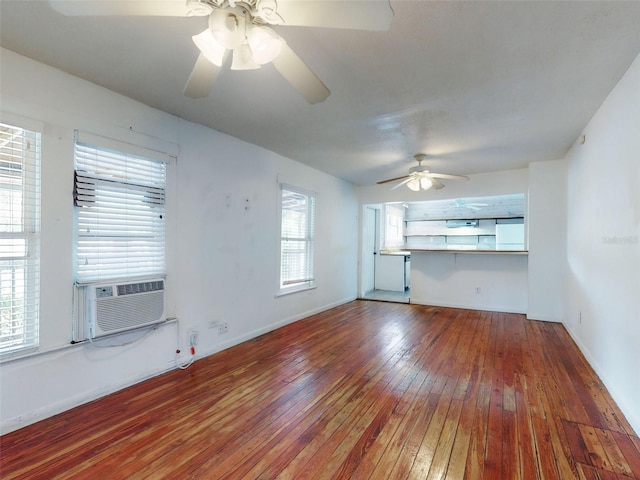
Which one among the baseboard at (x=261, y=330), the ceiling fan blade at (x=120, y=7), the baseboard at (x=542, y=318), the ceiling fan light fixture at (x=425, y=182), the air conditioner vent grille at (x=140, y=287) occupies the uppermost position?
the ceiling fan blade at (x=120, y=7)

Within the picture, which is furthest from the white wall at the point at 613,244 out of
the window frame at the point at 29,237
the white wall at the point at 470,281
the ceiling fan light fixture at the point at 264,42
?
the window frame at the point at 29,237

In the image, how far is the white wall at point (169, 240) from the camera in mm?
2078

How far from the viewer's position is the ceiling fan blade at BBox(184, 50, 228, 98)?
1567 millimetres

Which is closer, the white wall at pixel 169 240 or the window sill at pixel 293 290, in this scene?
the white wall at pixel 169 240

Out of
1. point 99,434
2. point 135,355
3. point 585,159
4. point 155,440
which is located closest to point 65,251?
point 135,355

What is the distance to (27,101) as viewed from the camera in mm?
2045

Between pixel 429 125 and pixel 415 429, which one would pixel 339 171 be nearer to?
pixel 429 125

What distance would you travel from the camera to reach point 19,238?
2.01m

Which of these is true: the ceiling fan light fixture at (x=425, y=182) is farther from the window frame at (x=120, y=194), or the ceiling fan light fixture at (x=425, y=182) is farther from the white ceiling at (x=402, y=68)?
the window frame at (x=120, y=194)

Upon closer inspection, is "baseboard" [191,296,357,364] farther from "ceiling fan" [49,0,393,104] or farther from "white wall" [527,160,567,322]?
"white wall" [527,160,567,322]

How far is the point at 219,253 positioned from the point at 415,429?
8.02 ft

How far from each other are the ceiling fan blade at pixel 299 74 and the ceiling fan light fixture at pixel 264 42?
0.10ft

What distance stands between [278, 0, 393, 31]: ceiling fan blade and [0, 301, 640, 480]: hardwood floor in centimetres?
210

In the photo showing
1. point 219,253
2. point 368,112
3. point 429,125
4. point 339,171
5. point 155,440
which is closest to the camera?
point 155,440
